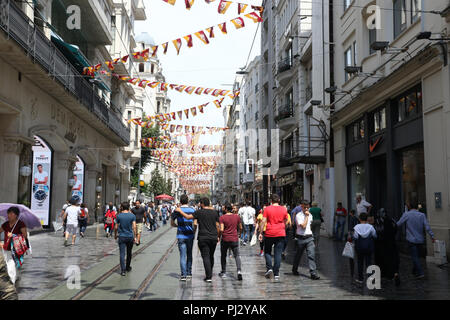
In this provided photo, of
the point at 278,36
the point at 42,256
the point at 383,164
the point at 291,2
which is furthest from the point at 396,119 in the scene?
the point at 278,36

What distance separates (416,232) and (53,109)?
16.5m

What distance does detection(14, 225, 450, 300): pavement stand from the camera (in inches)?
318

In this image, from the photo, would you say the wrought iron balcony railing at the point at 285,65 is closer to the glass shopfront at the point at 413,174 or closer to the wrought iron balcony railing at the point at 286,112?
the wrought iron balcony railing at the point at 286,112

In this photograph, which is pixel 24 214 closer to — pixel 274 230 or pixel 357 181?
pixel 274 230

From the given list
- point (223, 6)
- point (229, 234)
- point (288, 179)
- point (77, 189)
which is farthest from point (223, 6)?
point (288, 179)

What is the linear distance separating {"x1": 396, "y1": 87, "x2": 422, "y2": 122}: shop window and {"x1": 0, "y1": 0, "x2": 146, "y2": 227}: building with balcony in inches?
485

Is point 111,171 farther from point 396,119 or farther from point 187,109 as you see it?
point 396,119

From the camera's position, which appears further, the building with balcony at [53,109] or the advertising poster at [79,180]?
the advertising poster at [79,180]

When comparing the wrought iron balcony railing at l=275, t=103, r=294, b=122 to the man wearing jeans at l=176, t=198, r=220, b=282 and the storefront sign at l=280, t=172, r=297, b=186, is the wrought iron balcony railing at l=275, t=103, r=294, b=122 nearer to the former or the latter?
the storefront sign at l=280, t=172, r=297, b=186

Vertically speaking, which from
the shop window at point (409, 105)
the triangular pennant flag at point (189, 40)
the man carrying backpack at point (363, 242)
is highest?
the triangular pennant flag at point (189, 40)

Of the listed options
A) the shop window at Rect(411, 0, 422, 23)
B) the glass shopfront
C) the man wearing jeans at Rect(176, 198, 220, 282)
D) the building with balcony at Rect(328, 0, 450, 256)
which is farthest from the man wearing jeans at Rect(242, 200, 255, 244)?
the shop window at Rect(411, 0, 422, 23)

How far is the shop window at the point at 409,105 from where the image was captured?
14383 millimetres

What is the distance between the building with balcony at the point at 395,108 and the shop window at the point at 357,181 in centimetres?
4

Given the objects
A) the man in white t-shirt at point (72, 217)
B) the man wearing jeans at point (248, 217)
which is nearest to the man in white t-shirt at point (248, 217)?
the man wearing jeans at point (248, 217)
